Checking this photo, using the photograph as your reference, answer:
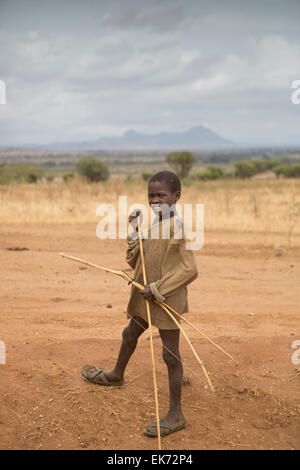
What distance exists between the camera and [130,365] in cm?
376

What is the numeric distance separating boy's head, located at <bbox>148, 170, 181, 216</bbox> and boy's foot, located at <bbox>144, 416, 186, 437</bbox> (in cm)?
134

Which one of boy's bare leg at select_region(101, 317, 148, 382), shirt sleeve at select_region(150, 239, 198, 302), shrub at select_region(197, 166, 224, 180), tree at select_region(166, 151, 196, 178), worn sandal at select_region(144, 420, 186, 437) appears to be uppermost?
tree at select_region(166, 151, 196, 178)

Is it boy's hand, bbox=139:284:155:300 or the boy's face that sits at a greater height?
the boy's face

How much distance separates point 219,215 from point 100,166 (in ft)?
79.5

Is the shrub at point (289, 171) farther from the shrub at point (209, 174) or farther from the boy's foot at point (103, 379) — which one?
the boy's foot at point (103, 379)

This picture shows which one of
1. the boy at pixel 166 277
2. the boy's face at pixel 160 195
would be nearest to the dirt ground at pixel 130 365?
the boy at pixel 166 277

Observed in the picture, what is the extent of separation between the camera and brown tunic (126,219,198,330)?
2.69m

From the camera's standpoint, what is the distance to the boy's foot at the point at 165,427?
2791 millimetres

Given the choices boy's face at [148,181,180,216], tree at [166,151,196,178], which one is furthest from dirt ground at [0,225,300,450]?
tree at [166,151,196,178]

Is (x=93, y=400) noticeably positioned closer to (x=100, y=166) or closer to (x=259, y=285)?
(x=259, y=285)

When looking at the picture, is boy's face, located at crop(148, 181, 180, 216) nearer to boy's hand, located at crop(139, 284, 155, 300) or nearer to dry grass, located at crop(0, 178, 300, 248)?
boy's hand, located at crop(139, 284, 155, 300)

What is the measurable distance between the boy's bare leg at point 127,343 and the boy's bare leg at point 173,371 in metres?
0.26

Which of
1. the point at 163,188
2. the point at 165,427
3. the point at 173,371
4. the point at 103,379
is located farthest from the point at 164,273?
the point at 103,379

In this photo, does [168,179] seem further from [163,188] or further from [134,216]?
[134,216]
